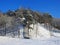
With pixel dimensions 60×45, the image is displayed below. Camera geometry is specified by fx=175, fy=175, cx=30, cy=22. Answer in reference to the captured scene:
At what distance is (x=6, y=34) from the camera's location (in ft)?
56.0

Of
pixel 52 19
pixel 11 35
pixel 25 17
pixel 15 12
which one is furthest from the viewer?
pixel 52 19

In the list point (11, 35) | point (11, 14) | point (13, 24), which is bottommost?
point (11, 35)

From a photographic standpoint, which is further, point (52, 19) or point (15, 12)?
point (52, 19)

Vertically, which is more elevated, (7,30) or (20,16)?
(20,16)

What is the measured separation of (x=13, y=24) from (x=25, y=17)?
4.63 ft

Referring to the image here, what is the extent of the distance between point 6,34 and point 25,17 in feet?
8.55

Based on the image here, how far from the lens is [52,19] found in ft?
84.4

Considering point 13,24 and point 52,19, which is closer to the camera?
point 13,24

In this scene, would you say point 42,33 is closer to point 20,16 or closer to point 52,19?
point 20,16

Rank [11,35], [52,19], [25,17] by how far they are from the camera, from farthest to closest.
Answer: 1. [52,19]
2. [25,17]
3. [11,35]

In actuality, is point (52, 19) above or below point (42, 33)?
above

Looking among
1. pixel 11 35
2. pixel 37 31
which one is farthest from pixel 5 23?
pixel 37 31

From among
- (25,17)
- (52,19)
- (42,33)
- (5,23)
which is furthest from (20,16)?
(52,19)

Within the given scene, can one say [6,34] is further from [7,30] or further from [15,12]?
[15,12]
